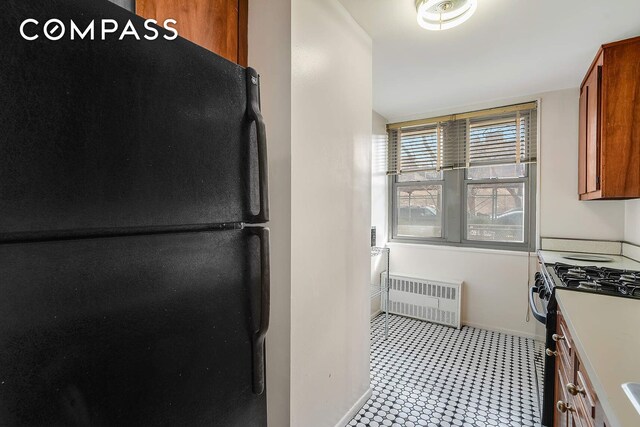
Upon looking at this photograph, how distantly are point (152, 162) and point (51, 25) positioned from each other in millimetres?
251

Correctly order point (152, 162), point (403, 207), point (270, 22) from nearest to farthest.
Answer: point (152, 162), point (270, 22), point (403, 207)

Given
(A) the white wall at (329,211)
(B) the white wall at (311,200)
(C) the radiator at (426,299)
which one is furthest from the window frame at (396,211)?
(B) the white wall at (311,200)

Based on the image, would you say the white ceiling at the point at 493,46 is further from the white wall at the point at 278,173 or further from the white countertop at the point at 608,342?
the white countertop at the point at 608,342

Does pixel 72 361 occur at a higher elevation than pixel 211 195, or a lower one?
lower

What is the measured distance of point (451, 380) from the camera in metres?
2.27

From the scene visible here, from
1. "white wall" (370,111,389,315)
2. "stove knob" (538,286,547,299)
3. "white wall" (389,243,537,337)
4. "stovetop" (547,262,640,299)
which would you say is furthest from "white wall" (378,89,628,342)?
"stove knob" (538,286,547,299)

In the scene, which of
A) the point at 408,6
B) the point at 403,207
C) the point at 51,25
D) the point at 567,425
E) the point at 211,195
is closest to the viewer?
the point at 51,25

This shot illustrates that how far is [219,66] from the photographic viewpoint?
30.6 inches

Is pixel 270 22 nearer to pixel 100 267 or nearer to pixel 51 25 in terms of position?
pixel 51 25

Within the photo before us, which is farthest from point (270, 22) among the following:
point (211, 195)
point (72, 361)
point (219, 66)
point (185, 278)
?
point (72, 361)

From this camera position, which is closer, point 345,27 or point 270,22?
point 270,22

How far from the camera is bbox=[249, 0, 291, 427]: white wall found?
1.37 m

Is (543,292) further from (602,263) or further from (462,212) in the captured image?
(462,212)

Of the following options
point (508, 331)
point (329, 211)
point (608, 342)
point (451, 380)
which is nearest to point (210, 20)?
point (329, 211)
